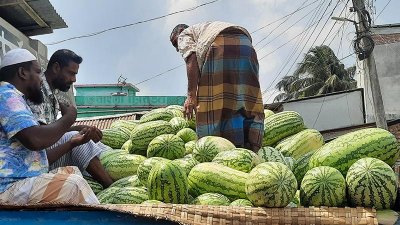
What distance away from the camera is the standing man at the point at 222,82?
4516 mm

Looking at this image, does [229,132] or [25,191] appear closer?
[25,191]

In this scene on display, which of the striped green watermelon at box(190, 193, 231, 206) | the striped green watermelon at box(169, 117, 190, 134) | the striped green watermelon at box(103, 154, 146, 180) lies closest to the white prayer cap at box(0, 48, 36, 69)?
the striped green watermelon at box(103, 154, 146, 180)

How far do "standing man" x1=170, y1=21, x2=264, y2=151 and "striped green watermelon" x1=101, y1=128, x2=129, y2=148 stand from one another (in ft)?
2.07

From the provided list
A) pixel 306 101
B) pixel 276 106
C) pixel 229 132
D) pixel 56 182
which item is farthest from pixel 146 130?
pixel 306 101

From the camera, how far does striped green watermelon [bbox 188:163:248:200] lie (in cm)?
298

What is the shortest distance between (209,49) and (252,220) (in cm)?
264

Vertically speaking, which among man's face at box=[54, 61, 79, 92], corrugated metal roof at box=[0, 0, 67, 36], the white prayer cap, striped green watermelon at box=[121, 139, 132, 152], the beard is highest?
corrugated metal roof at box=[0, 0, 67, 36]

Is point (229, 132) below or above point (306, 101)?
below

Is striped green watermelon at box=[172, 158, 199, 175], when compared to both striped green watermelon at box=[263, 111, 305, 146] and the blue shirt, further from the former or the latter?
striped green watermelon at box=[263, 111, 305, 146]

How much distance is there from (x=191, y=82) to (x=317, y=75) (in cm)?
3022

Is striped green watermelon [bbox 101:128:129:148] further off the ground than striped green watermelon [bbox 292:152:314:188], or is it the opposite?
striped green watermelon [bbox 101:128:129:148]

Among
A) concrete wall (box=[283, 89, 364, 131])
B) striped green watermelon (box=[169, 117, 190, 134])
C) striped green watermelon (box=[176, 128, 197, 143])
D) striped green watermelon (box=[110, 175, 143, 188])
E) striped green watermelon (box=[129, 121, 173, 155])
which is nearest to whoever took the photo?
striped green watermelon (box=[110, 175, 143, 188])

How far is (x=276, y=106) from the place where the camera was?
38.3 ft

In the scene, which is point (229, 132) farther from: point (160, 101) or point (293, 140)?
point (160, 101)
